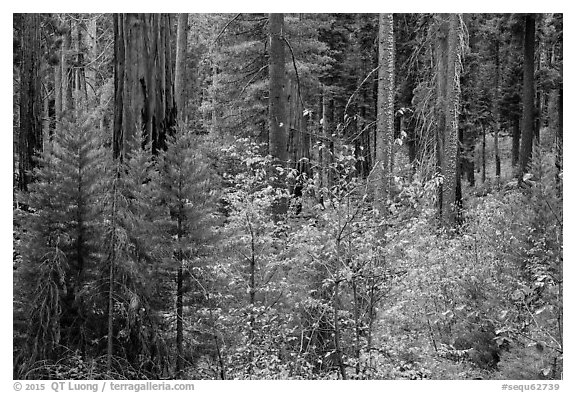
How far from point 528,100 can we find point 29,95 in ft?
42.6

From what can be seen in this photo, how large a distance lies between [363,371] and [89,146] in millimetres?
3766

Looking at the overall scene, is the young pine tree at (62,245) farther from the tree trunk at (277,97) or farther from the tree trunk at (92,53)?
the tree trunk at (92,53)

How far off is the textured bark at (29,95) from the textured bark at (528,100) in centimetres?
1194

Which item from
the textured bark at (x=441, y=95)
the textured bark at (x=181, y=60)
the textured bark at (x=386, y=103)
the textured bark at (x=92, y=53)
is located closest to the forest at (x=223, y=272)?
the textured bark at (x=386, y=103)

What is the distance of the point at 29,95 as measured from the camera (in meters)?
9.48

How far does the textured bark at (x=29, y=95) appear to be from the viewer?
9352 mm

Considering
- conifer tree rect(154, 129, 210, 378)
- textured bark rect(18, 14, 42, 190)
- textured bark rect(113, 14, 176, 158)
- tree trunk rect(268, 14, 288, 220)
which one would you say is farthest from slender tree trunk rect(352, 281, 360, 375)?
textured bark rect(18, 14, 42, 190)

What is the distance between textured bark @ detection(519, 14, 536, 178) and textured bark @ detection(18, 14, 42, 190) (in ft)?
39.2

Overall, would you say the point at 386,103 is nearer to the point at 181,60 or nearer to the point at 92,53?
the point at 181,60

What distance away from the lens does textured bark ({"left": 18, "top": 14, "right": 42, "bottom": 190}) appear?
935cm

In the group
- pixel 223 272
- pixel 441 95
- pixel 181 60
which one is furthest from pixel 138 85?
pixel 441 95

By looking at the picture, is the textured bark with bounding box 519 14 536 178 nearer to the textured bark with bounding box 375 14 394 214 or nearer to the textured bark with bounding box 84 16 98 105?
the textured bark with bounding box 375 14 394 214
